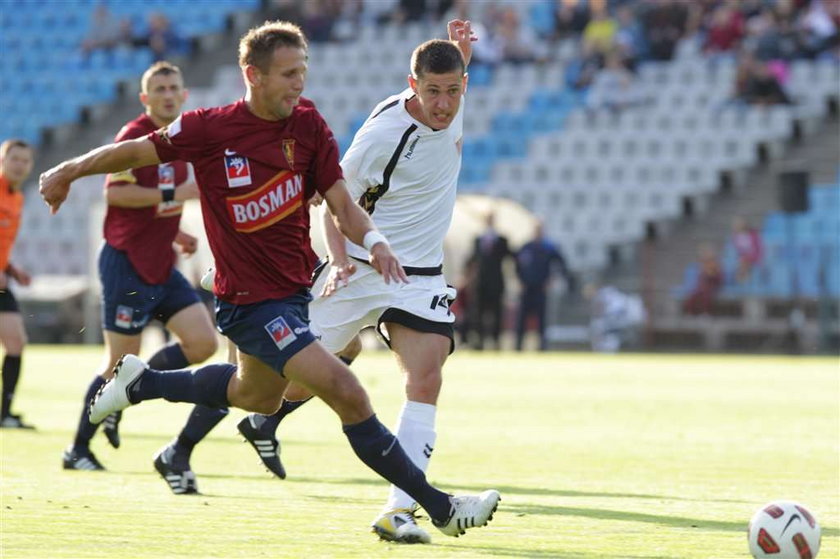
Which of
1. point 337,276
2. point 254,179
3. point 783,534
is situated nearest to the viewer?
point 783,534

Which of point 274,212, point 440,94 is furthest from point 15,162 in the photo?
point 274,212

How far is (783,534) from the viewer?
240 inches

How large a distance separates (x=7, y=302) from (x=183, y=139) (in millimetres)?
6689

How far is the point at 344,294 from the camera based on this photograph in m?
7.63

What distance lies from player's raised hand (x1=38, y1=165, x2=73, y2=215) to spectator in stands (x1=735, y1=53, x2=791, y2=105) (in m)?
23.5

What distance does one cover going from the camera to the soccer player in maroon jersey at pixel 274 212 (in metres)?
6.45

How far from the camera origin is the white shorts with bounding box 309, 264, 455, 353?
7.32 meters

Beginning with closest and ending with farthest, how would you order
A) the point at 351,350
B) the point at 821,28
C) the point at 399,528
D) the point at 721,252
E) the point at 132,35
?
the point at 399,528 < the point at 351,350 < the point at 721,252 < the point at 821,28 < the point at 132,35

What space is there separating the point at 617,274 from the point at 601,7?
5.85 metres

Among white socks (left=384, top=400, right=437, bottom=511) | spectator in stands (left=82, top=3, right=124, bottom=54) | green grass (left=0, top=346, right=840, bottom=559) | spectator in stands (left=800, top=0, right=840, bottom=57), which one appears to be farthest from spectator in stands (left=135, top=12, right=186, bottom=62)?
white socks (left=384, top=400, right=437, bottom=511)

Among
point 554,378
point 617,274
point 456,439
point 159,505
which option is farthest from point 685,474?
point 617,274

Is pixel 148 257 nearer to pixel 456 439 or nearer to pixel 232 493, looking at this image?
pixel 232 493

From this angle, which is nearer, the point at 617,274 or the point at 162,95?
the point at 162,95

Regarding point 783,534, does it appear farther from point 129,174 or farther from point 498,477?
point 129,174
